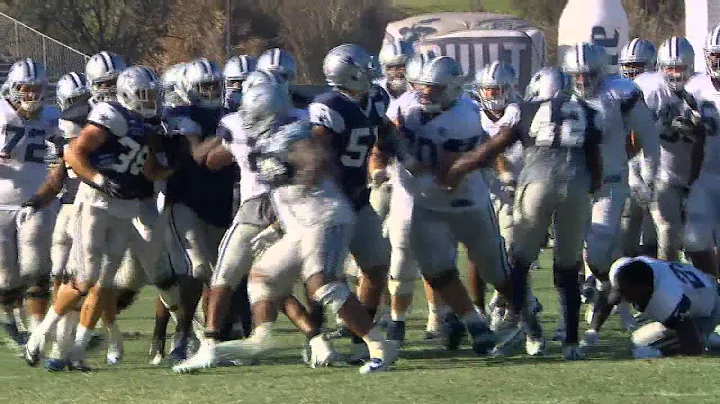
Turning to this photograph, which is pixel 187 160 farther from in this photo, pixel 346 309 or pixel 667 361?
pixel 667 361

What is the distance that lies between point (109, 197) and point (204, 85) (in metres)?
1.09

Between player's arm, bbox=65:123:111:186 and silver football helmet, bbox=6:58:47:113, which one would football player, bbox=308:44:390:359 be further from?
silver football helmet, bbox=6:58:47:113

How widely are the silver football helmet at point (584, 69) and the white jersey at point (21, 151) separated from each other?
3.03m

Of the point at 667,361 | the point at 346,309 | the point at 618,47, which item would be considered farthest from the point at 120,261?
the point at 618,47

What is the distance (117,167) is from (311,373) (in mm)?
1409

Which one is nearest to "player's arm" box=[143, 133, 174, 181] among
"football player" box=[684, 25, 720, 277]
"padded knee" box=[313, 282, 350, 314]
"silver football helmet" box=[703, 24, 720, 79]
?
"padded knee" box=[313, 282, 350, 314]

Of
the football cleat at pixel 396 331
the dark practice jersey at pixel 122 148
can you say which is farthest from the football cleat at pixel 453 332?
the dark practice jersey at pixel 122 148

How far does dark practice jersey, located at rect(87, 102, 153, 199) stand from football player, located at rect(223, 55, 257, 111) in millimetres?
1108

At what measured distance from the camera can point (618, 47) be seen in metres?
20.0

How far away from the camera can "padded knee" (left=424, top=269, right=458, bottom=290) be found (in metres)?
7.73

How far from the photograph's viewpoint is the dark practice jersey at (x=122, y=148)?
738 cm

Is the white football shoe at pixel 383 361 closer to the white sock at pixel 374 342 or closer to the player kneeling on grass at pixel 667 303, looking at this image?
the white sock at pixel 374 342

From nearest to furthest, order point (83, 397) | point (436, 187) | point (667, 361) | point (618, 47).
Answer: point (83, 397), point (667, 361), point (436, 187), point (618, 47)

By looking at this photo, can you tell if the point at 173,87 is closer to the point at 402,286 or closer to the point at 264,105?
the point at 402,286
